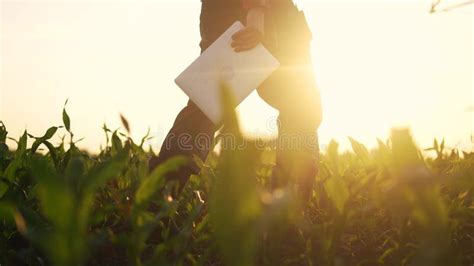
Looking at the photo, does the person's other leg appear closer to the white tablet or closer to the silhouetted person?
the silhouetted person

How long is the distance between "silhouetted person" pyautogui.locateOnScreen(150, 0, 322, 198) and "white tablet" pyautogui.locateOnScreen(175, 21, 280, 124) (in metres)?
0.33

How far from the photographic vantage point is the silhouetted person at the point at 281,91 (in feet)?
7.44

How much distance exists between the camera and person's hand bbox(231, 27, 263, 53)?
6.40 feet

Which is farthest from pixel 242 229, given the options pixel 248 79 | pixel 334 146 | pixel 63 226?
pixel 248 79

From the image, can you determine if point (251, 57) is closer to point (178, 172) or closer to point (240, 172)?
point (178, 172)

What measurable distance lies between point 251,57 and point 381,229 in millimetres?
864

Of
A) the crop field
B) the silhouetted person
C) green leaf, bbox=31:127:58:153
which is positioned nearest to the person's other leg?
the silhouetted person

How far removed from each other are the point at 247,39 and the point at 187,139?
58cm

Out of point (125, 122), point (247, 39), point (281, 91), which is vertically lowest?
point (281, 91)

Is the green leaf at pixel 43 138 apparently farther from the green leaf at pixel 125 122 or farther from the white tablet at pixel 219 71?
the green leaf at pixel 125 122

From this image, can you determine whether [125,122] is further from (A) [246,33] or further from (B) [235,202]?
(A) [246,33]

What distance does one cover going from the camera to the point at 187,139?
7.43 feet

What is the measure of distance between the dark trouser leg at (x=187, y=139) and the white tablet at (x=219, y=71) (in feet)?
1.13

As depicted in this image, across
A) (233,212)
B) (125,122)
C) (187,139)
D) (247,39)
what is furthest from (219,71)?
(233,212)
